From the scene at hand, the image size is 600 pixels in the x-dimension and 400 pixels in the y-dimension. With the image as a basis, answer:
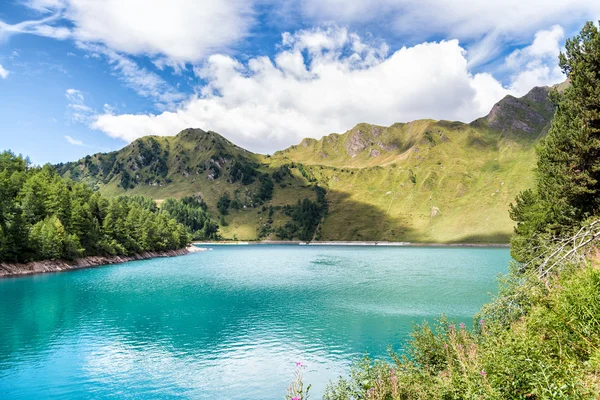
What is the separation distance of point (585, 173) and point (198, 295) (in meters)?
64.2

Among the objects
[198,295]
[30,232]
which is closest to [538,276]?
[198,295]

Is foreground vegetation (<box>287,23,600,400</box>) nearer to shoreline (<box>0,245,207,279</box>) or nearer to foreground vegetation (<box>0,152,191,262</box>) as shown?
foreground vegetation (<box>0,152,191,262</box>)

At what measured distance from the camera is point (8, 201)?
9744 centimetres

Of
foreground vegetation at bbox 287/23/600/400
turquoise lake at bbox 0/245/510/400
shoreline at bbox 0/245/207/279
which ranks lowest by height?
turquoise lake at bbox 0/245/510/400

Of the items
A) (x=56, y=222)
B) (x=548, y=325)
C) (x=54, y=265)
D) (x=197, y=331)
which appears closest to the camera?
(x=548, y=325)

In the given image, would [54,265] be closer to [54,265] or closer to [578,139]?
[54,265]

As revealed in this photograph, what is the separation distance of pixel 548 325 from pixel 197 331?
129ft

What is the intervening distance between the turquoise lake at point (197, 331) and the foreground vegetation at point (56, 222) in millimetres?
15048

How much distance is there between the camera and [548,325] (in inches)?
533

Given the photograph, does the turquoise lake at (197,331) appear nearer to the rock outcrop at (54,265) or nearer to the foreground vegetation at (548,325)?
the foreground vegetation at (548,325)

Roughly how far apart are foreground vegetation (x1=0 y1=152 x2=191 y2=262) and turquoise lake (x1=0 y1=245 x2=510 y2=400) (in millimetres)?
15048

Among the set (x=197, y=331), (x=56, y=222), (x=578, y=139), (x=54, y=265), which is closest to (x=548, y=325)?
(x=578, y=139)

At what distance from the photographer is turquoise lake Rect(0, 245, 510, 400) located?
28.3m

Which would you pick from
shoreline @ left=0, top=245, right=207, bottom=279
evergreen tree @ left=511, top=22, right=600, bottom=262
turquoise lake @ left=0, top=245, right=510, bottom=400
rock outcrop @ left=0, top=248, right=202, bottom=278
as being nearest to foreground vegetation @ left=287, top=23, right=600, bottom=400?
evergreen tree @ left=511, top=22, right=600, bottom=262
